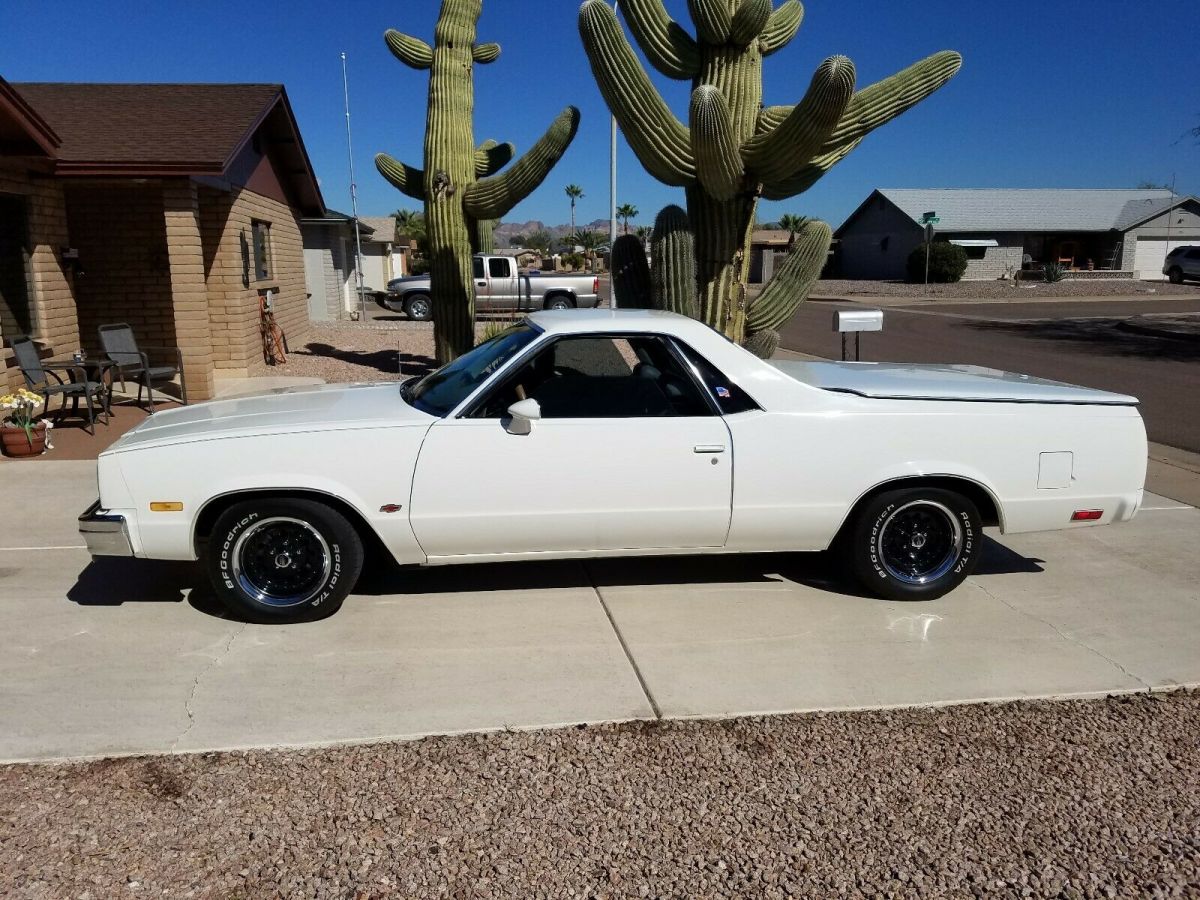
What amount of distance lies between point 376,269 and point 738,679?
37.9m

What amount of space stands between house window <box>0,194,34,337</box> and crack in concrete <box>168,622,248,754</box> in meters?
7.89

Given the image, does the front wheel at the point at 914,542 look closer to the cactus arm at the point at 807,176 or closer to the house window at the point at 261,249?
the cactus arm at the point at 807,176

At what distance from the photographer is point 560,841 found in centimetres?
326

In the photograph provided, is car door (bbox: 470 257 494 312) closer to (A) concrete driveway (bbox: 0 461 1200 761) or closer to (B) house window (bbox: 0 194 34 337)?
(B) house window (bbox: 0 194 34 337)

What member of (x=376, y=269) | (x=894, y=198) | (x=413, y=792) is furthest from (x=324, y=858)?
(x=894, y=198)

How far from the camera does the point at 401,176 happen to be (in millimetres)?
14414

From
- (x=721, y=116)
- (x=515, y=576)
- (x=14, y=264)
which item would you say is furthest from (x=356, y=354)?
(x=515, y=576)

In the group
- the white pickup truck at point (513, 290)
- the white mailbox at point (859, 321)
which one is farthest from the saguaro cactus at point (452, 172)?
the white pickup truck at point (513, 290)

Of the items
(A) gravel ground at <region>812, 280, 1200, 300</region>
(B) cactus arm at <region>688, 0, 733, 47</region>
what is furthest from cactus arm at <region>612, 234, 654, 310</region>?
(A) gravel ground at <region>812, 280, 1200, 300</region>

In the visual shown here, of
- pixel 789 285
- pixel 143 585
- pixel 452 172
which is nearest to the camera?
pixel 143 585

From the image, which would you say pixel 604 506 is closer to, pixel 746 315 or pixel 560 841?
pixel 560 841

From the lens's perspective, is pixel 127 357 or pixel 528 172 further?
pixel 528 172

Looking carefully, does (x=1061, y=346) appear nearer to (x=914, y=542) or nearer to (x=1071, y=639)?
(x=914, y=542)

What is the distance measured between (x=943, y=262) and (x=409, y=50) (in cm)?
4171
